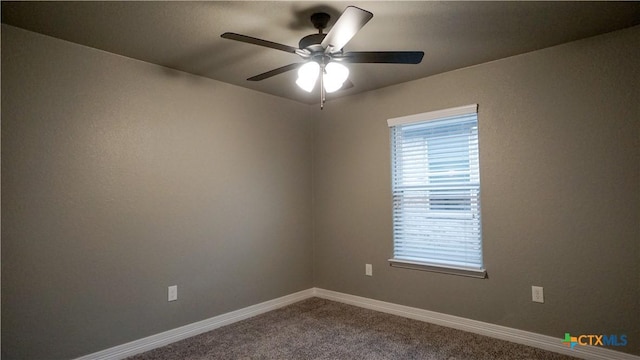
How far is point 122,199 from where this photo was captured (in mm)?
2736

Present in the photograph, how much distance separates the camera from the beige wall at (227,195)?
237 centimetres

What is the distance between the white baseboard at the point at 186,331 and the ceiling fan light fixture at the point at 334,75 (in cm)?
234

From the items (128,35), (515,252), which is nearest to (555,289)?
(515,252)

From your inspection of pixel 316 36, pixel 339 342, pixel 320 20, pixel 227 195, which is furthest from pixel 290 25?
pixel 339 342

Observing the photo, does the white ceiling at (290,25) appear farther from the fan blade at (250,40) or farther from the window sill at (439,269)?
the window sill at (439,269)

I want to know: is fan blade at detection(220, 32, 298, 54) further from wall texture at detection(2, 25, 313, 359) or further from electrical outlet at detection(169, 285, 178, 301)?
electrical outlet at detection(169, 285, 178, 301)

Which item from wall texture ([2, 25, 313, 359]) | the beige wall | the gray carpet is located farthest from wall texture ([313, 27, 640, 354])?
wall texture ([2, 25, 313, 359])

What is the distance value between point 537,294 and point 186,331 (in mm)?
2878

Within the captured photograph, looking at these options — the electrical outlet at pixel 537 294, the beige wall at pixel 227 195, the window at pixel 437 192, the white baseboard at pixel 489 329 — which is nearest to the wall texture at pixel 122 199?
the beige wall at pixel 227 195

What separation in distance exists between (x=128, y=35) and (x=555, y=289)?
3.59 meters

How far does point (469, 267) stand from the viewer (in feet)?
10.2

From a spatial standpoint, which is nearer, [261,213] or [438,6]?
[438,6]

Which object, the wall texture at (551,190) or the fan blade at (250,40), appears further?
the wall texture at (551,190)

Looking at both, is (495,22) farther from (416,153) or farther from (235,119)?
(235,119)
